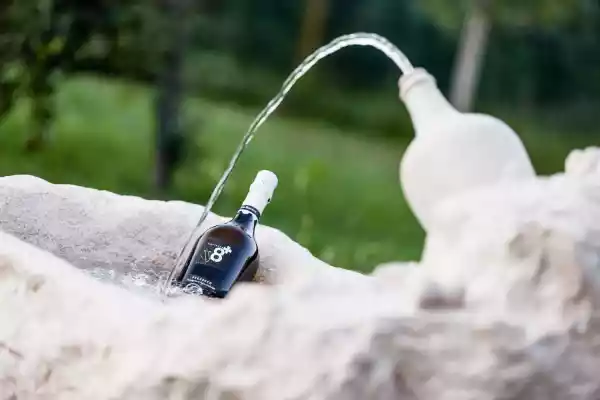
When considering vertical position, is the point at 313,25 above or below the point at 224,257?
above

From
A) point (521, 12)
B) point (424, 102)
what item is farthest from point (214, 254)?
point (521, 12)

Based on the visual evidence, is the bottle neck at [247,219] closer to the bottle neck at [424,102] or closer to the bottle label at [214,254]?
the bottle label at [214,254]

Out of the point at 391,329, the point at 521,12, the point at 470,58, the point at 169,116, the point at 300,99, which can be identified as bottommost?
the point at 169,116

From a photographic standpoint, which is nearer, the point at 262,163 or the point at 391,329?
the point at 391,329

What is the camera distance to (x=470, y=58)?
6.61 feet

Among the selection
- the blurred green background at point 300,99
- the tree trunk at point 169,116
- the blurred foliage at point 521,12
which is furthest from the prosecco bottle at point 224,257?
the blurred foliage at point 521,12

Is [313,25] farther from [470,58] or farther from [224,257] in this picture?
[224,257]

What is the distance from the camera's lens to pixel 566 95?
6.55 ft

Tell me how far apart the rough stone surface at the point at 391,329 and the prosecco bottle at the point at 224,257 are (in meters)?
0.15

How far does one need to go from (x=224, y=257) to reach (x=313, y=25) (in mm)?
1453

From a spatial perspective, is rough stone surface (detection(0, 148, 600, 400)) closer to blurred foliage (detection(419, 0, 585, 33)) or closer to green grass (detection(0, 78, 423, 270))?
green grass (detection(0, 78, 423, 270))

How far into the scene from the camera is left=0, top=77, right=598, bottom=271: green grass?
1911 millimetres

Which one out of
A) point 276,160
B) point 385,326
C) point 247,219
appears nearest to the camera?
point 385,326

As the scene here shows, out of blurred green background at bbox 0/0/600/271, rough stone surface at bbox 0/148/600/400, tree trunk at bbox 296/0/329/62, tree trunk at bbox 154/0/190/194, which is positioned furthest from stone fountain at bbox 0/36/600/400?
tree trunk at bbox 296/0/329/62
